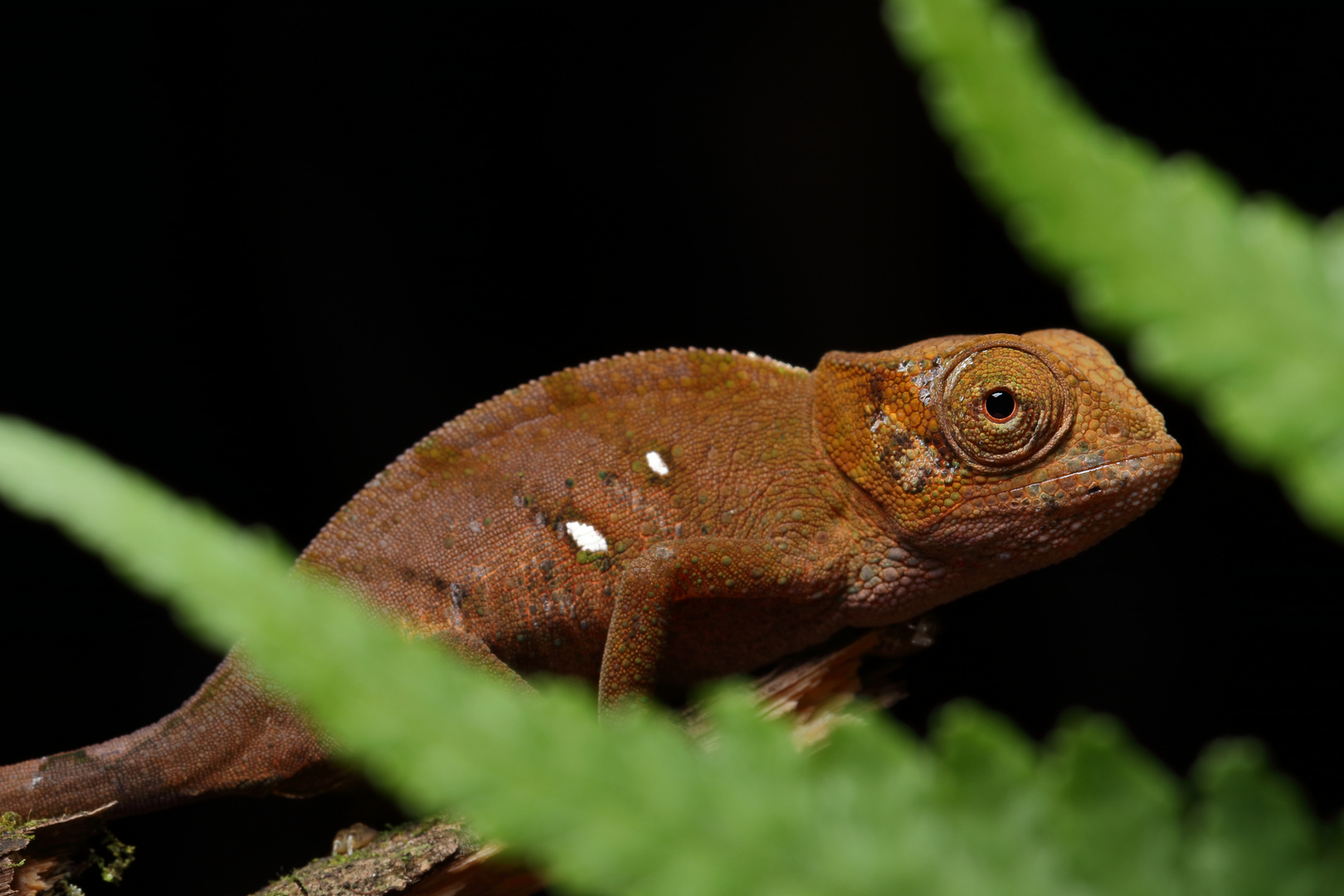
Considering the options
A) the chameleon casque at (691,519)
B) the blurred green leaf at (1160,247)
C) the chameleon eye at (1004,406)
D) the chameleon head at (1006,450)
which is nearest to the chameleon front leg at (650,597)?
the chameleon casque at (691,519)

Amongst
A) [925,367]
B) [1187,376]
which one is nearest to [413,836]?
[925,367]

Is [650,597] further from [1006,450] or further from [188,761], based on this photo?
[188,761]

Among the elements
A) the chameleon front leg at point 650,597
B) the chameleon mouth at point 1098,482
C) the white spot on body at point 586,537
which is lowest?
the chameleon mouth at point 1098,482

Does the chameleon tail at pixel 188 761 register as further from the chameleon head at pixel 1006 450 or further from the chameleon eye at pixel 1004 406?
the chameleon eye at pixel 1004 406

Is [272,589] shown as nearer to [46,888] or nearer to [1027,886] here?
[1027,886]

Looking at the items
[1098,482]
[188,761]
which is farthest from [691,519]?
[188,761]

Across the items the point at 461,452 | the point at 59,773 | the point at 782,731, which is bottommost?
the point at 782,731
